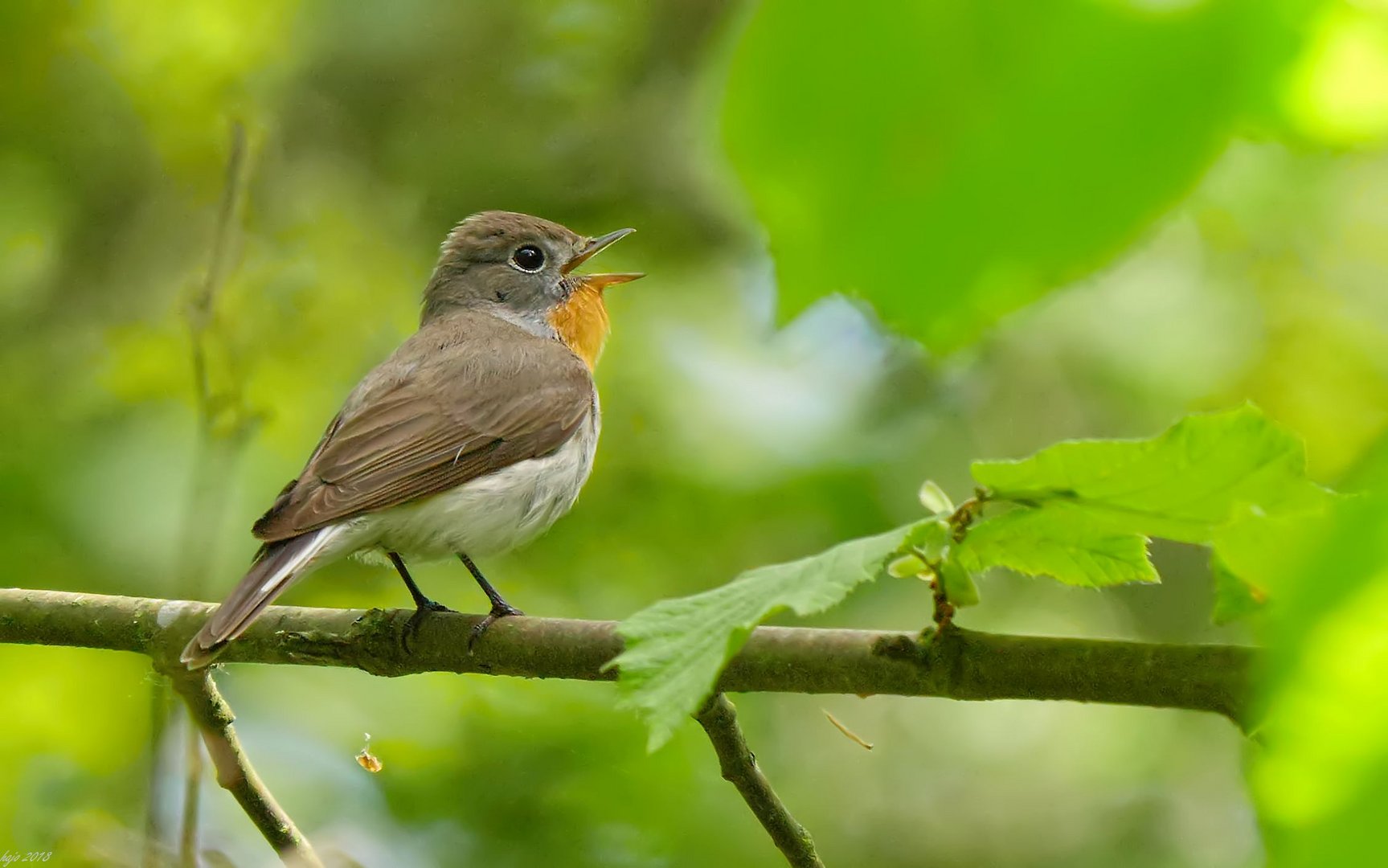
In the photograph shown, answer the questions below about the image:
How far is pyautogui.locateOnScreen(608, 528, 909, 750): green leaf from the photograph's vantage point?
1323mm

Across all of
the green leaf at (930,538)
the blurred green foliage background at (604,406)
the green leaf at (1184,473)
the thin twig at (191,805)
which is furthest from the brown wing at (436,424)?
the green leaf at (1184,473)

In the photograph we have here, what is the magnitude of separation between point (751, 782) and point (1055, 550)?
1.17 m

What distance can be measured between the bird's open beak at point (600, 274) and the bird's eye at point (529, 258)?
4.7 inches

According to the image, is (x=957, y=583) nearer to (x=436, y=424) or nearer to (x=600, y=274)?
(x=436, y=424)

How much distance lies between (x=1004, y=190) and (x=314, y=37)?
600 centimetres

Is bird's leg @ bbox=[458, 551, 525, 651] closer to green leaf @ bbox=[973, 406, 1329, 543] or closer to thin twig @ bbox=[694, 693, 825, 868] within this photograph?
thin twig @ bbox=[694, 693, 825, 868]

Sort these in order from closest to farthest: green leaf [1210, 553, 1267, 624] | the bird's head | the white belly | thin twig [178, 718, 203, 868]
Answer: green leaf [1210, 553, 1267, 624] < thin twig [178, 718, 203, 868] < the white belly < the bird's head

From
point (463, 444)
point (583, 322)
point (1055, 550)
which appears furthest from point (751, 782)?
point (583, 322)

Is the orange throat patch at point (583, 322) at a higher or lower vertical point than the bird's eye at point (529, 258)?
lower

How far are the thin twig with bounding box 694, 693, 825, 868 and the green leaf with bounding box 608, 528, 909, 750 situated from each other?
0.96 m

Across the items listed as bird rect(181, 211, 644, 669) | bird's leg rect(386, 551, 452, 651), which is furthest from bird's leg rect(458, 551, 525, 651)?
bird's leg rect(386, 551, 452, 651)

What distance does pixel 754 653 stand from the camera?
6.84 ft

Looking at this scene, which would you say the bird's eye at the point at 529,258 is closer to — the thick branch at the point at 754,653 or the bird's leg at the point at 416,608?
the bird's leg at the point at 416,608

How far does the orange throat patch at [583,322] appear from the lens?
5.07 m
